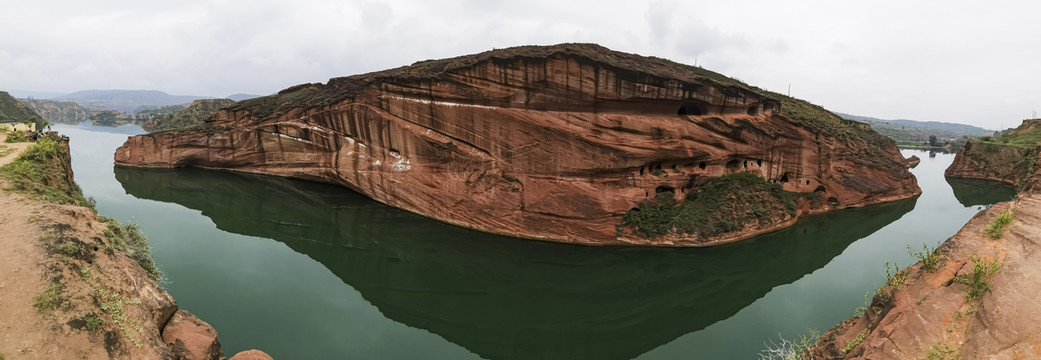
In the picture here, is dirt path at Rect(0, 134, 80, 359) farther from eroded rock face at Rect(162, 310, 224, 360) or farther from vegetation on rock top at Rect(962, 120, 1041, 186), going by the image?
vegetation on rock top at Rect(962, 120, 1041, 186)

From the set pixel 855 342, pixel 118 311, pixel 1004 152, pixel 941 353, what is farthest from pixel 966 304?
pixel 1004 152

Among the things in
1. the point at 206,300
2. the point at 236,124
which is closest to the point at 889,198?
the point at 206,300

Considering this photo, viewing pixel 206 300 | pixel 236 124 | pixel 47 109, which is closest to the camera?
pixel 206 300

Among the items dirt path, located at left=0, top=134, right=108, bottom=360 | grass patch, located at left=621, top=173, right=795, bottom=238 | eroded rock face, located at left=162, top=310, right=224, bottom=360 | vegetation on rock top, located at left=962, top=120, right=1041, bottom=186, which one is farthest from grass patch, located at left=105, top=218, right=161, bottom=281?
vegetation on rock top, located at left=962, top=120, right=1041, bottom=186

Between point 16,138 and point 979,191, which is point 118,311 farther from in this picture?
point 979,191

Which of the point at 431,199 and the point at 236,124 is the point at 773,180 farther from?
the point at 236,124

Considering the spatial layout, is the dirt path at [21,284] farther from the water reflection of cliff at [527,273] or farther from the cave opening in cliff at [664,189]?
the cave opening in cliff at [664,189]

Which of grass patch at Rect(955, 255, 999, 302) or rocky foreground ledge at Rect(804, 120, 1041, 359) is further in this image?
grass patch at Rect(955, 255, 999, 302)
